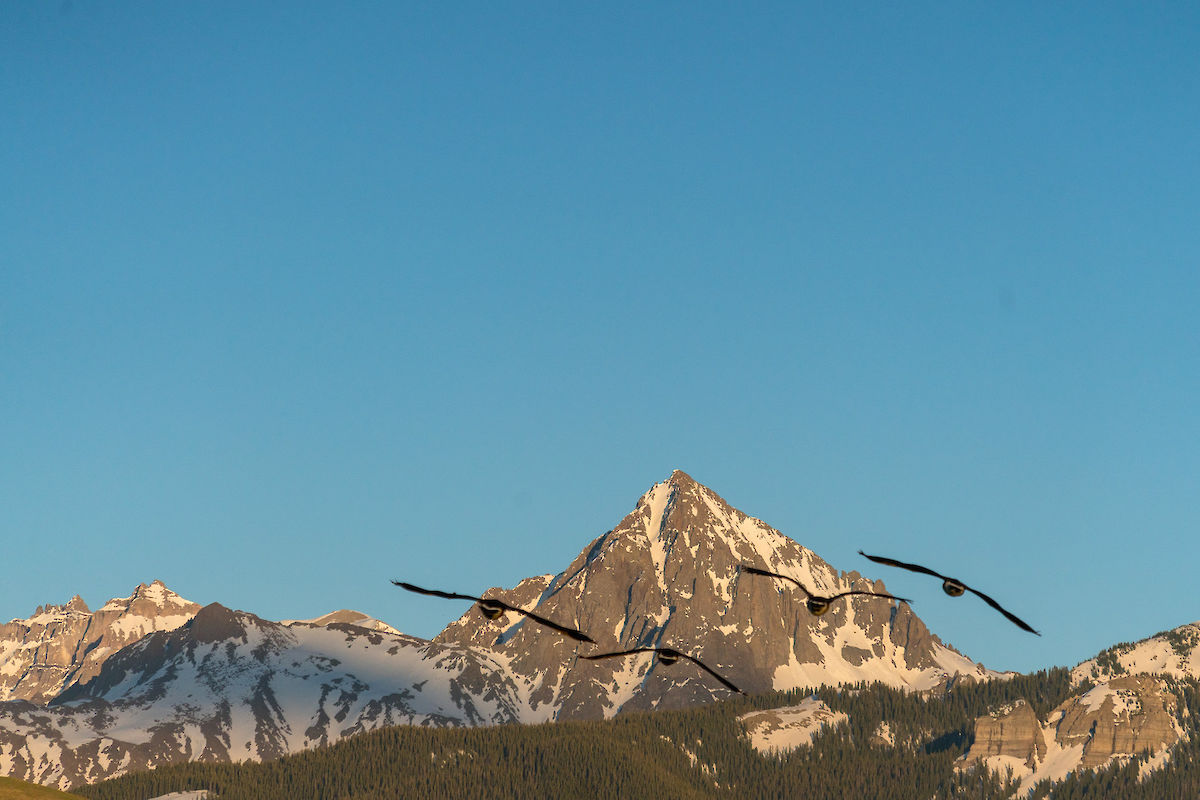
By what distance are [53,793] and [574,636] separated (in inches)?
4472

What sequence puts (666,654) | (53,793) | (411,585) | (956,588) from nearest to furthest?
1. (411,585)
2. (666,654)
3. (956,588)
4. (53,793)

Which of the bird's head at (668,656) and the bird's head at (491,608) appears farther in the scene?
the bird's head at (668,656)

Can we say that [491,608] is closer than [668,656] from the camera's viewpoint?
Yes

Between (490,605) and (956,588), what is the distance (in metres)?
11.7

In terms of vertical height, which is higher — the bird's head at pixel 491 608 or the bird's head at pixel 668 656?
the bird's head at pixel 491 608

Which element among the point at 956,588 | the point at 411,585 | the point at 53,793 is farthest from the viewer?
the point at 53,793

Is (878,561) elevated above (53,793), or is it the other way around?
(53,793)

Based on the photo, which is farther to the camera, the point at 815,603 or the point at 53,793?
the point at 53,793

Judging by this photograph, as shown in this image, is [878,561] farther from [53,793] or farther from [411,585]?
[53,793]

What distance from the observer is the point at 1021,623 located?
41594 mm

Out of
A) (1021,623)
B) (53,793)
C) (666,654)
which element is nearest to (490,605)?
(666,654)

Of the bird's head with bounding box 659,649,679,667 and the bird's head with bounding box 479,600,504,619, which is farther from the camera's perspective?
the bird's head with bounding box 659,649,679,667

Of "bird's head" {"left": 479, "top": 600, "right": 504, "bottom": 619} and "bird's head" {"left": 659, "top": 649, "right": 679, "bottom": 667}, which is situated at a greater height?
"bird's head" {"left": 479, "top": 600, "right": 504, "bottom": 619}

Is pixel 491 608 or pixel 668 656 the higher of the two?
pixel 491 608
